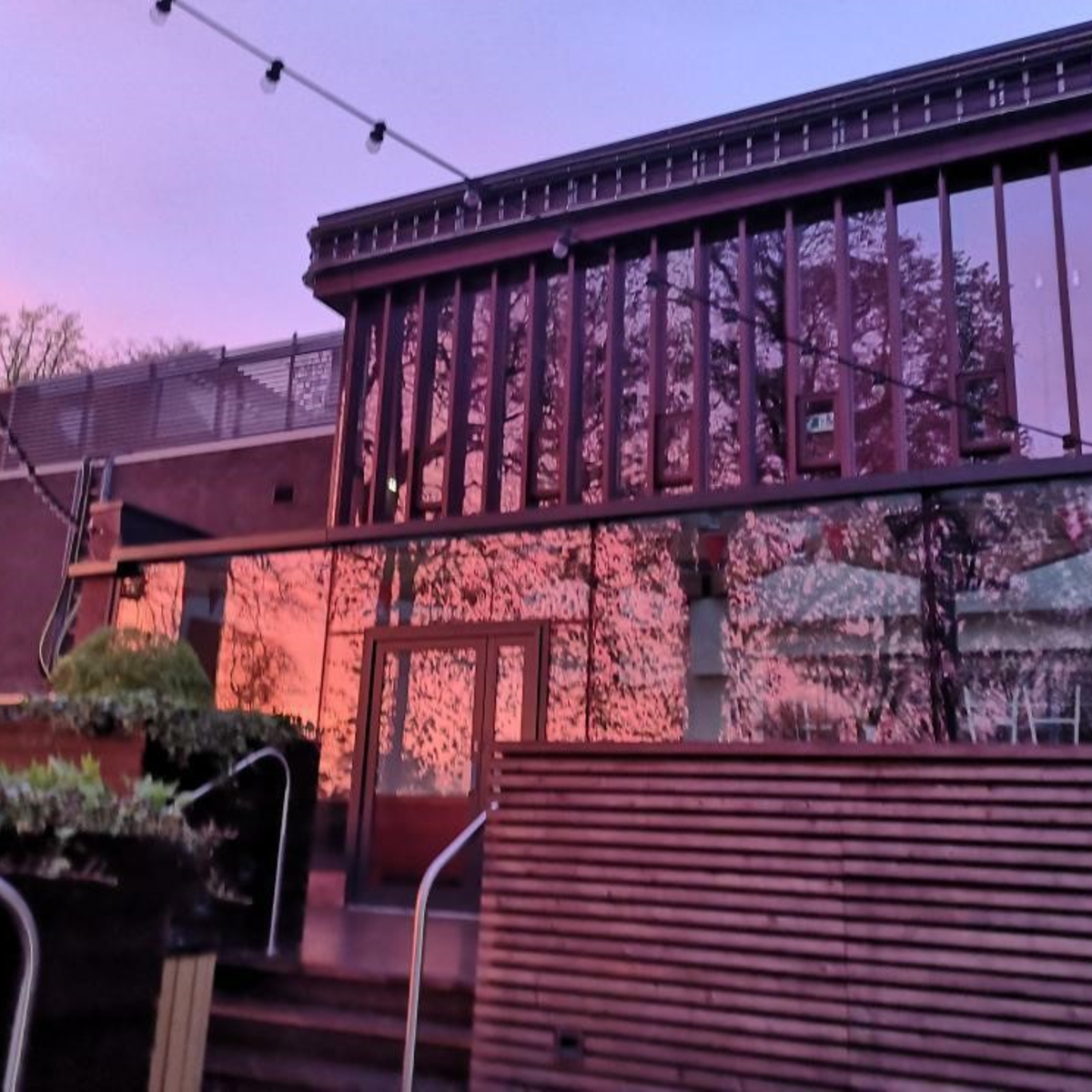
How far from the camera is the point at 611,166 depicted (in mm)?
8188

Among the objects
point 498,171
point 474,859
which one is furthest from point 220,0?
point 474,859

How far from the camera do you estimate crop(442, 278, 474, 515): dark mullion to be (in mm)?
8453

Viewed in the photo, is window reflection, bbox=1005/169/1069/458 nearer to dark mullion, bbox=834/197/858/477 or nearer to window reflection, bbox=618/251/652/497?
dark mullion, bbox=834/197/858/477

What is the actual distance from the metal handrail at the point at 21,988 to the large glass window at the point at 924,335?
5765 millimetres

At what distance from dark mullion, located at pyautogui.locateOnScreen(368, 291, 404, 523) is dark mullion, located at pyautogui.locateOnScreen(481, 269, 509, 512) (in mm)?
893

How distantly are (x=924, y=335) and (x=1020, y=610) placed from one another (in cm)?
189

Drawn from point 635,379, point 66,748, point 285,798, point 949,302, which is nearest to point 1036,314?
point 949,302

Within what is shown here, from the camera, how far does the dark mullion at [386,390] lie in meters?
8.80

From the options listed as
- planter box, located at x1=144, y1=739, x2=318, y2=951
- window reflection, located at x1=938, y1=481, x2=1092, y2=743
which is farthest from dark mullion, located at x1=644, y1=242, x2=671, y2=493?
planter box, located at x1=144, y1=739, x2=318, y2=951

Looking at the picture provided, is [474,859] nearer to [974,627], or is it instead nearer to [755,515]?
[755,515]

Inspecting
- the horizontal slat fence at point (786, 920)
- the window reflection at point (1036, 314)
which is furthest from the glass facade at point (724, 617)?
the horizontal slat fence at point (786, 920)

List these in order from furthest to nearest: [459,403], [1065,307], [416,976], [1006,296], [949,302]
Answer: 1. [459,403]
2. [949,302]
3. [1006,296]
4. [1065,307]
5. [416,976]

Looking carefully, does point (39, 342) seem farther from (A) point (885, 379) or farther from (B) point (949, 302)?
(B) point (949, 302)

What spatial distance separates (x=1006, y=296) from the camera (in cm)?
697
